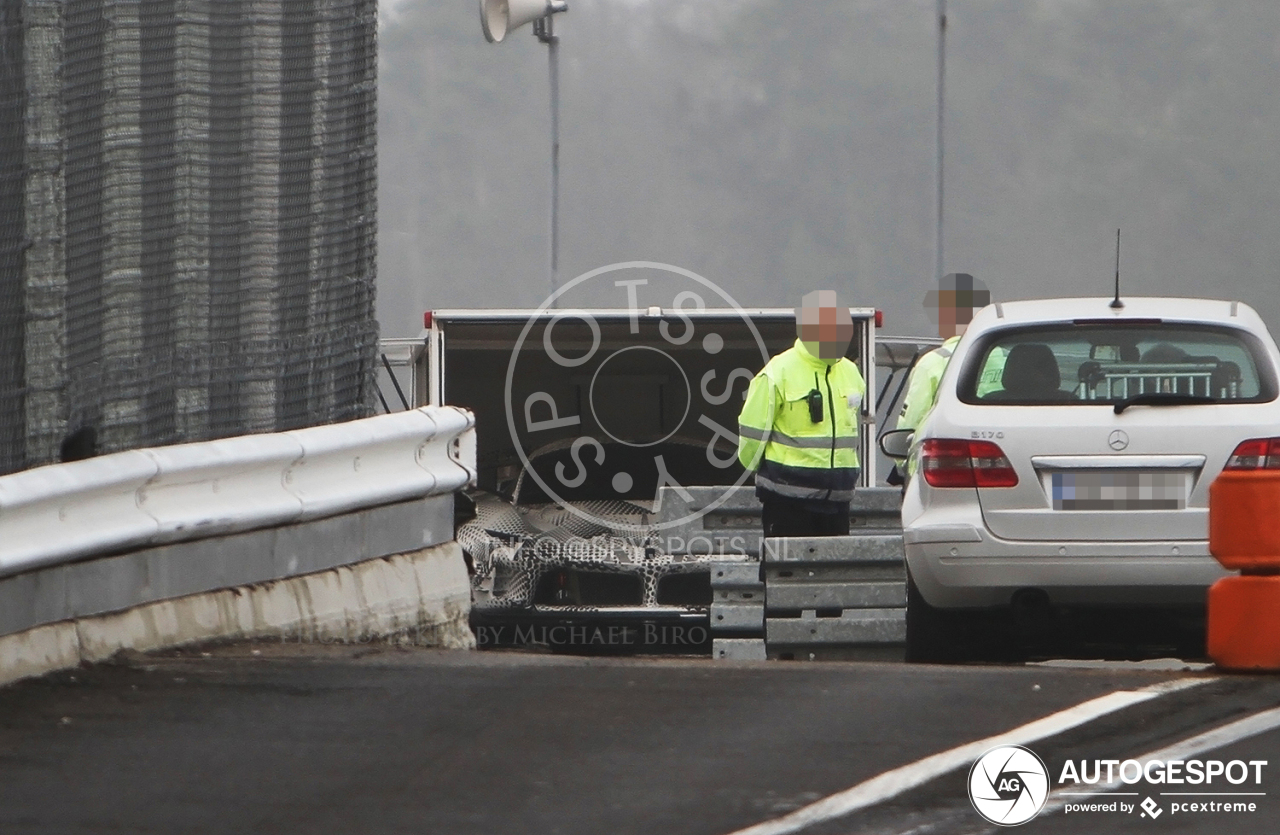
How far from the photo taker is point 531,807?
5090mm

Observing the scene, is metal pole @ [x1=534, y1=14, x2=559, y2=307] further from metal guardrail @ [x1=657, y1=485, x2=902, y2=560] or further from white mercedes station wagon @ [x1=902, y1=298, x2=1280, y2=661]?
white mercedes station wagon @ [x1=902, y1=298, x2=1280, y2=661]

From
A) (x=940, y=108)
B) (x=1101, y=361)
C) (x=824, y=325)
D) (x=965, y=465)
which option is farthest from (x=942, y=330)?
(x=940, y=108)

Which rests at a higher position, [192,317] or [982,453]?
[192,317]

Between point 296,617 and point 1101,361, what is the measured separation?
10.7 ft

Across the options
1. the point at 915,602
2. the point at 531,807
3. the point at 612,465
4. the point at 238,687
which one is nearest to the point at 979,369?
the point at 915,602

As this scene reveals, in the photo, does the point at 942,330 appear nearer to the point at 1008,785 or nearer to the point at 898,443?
the point at 898,443

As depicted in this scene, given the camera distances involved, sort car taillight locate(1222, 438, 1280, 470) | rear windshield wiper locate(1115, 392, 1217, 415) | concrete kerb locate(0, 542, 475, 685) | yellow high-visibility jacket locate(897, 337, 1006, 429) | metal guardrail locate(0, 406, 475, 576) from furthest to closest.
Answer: yellow high-visibility jacket locate(897, 337, 1006, 429) → rear windshield wiper locate(1115, 392, 1217, 415) → car taillight locate(1222, 438, 1280, 470) → concrete kerb locate(0, 542, 475, 685) → metal guardrail locate(0, 406, 475, 576)

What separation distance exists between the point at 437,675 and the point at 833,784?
200 centimetres

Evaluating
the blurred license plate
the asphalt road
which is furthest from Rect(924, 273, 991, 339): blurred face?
the asphalt road

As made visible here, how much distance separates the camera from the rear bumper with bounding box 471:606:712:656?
11406 millimetres

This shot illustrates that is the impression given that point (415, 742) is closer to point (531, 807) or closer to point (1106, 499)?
point (531, 807)

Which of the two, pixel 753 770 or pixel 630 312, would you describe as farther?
pixel 630 312

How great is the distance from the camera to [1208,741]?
5.91 m

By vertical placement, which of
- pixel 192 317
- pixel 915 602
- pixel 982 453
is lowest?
pixel 915 602
